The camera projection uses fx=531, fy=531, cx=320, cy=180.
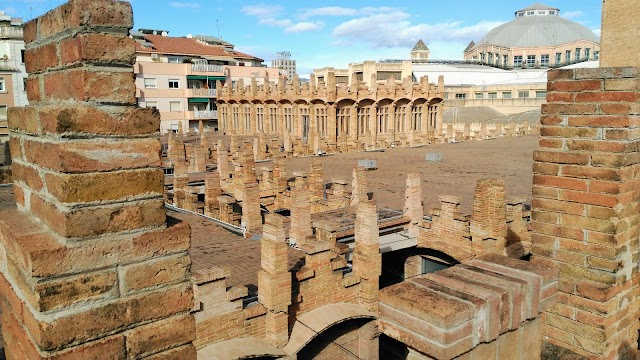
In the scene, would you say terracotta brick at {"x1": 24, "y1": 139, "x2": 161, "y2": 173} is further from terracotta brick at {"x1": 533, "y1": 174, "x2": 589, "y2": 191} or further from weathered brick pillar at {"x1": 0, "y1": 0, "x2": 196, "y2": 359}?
terracotta brick at {"x1": 533, "y1": 174, "x2": 589, "y2": 191}

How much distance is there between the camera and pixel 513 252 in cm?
1316

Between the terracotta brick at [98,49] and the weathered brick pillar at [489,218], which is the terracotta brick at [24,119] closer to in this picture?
the terracotta brick at [98,49]

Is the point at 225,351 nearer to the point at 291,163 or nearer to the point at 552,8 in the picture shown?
the point at 291,163

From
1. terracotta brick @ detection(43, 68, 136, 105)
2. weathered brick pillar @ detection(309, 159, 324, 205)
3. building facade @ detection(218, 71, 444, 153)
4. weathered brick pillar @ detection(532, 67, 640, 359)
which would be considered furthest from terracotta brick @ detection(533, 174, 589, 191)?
building facade @ detection(218, 71, 444, 153)

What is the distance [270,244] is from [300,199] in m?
3.52

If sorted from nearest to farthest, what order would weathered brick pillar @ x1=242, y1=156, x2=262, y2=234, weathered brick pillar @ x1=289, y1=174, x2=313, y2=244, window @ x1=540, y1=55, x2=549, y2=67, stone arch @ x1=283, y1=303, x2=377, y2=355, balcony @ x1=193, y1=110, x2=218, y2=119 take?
stone arch @ x1=283, y1=303, x2=377, y2=355 → weathered brick pillar @ x1=289, y1=174, x2=313, y2=244 → weathered brick pillar @ x1=242, y1=156, x2=262, y2=234 → balcony @ x1=193, y1=110, x2=218, y2=119 → window @ x1=540, y1=55, x2=549, y2=67

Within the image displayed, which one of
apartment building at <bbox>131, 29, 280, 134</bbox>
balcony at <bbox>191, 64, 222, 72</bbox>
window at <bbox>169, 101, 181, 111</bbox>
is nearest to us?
apartment building at <bbox>131, 29, 280, 134</bbox>

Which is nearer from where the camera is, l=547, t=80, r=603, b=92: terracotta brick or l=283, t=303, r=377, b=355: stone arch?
l=547, t=80, r=603, b=92: terracotta brick

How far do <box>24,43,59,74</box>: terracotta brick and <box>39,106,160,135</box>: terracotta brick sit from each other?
26cm

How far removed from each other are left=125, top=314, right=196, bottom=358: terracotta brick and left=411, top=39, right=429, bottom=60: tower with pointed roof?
92075mm

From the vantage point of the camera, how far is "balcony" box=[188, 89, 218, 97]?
52.6m

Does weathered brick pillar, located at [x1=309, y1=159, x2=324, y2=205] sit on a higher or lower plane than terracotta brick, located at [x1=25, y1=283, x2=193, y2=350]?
lower

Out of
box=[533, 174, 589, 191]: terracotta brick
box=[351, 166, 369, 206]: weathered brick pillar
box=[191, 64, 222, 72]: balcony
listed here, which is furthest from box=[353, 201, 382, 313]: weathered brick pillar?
box=[191, 64, 222, 72]: balcony

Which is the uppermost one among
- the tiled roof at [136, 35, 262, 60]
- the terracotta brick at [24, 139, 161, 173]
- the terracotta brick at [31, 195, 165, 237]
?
the tiled roof at [136, 35, 262, 60]
